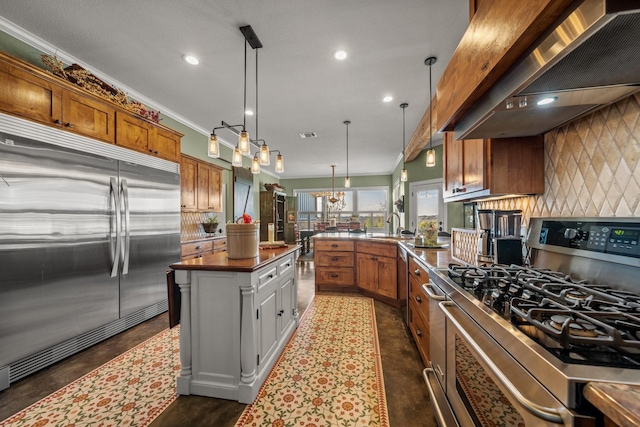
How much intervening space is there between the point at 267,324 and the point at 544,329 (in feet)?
5.67

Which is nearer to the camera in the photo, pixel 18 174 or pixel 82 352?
pixel 18 174

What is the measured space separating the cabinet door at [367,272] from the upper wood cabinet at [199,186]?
2794 mm

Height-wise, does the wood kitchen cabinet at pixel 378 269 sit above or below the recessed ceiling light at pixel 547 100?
below

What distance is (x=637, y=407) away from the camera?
460 mm

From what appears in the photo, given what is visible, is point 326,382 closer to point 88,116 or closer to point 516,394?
point 516,394

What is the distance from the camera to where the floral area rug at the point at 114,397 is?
1.54 meters

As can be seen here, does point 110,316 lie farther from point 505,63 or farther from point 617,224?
point 617,224

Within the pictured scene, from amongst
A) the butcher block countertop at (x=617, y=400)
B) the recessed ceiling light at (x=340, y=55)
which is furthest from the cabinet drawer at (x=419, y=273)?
the recessed ceiling light at (x=340, y=55)

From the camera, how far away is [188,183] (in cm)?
405

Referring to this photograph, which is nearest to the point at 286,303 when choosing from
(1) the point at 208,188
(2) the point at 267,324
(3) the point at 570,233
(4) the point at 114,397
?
(2) the point at 267,324

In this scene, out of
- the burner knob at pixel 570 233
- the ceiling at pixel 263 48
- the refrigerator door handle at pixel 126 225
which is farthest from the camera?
the refrigerator door handle at pixel 126 225

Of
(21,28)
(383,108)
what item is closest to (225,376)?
(21,28)

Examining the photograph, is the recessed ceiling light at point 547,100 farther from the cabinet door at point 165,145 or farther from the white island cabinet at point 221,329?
the cabinet door at point 165,145

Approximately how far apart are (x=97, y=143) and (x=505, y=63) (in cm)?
321
